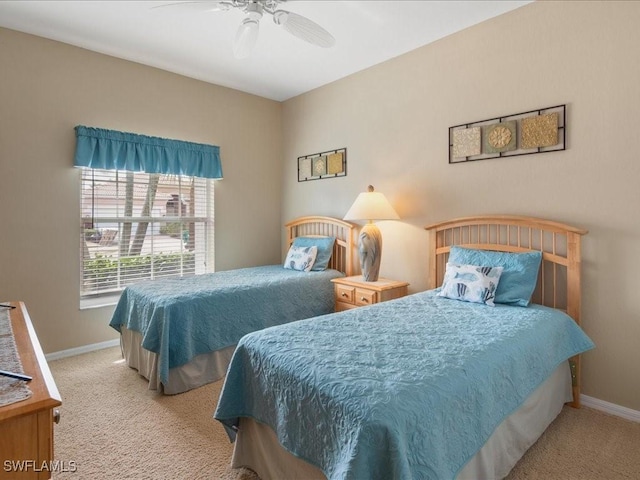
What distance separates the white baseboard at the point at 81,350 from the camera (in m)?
3.14

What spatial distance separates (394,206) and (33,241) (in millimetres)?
3087

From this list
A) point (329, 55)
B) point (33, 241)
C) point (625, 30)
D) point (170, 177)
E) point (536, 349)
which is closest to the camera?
point (536, 349)

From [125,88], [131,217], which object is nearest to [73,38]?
[125,88]

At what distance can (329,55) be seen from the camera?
3.37 meters

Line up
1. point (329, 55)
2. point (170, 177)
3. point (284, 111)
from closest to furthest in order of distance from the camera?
1. point (329, 55)
2. point (170, 177)
3. point (284, 111)

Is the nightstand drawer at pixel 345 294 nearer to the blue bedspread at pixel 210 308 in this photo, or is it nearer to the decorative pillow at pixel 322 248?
the blue bedspread at pixel 210 308

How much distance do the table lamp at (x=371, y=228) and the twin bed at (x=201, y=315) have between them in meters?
0.45

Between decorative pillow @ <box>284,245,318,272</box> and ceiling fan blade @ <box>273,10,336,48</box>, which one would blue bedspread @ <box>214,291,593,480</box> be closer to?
decorative pillow @ <box>284,245,318,272</box>

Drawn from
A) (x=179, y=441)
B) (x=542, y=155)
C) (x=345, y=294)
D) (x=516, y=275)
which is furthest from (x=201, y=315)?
(x=542, y=155)

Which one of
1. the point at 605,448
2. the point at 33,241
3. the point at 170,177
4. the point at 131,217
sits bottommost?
the point at 605,448

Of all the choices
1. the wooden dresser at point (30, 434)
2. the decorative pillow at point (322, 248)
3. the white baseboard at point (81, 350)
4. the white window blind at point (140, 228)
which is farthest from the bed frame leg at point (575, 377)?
the white baseboard at point (81, 350)

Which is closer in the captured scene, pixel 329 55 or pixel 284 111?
pixel 329 55

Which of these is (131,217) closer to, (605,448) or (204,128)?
(204,128)

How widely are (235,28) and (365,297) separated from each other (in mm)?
2406
